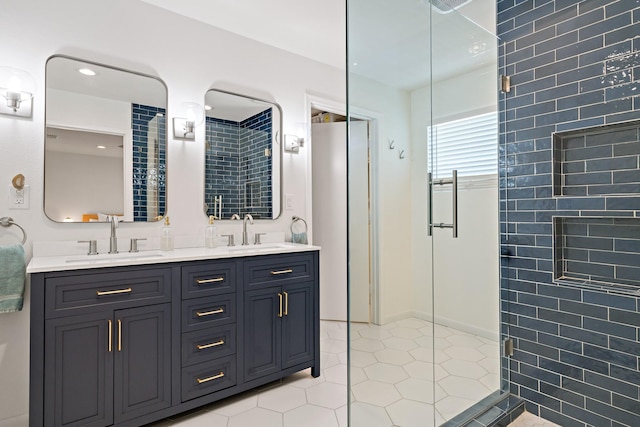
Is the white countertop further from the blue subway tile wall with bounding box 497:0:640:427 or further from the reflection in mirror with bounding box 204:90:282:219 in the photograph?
the blue subway tile wall with bounding box 497:0:640:427

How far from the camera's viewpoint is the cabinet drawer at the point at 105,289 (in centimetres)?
154

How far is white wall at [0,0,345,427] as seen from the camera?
6.04 ft

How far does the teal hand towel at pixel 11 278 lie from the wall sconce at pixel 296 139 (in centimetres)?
195

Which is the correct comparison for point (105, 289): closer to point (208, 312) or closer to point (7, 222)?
point (208, 312)

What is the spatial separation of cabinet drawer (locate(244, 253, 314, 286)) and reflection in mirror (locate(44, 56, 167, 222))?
2.51ft

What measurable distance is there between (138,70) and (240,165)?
3.09 feet

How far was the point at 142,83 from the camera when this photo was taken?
7.43 feet

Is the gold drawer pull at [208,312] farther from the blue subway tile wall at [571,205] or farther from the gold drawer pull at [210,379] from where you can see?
the blue subway tile wall at [571,205]

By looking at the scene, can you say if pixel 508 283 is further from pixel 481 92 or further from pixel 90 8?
pixel 90 8

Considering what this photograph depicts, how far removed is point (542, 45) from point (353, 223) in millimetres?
1547

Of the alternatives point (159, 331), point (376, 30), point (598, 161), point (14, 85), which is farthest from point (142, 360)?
point (598, 161)

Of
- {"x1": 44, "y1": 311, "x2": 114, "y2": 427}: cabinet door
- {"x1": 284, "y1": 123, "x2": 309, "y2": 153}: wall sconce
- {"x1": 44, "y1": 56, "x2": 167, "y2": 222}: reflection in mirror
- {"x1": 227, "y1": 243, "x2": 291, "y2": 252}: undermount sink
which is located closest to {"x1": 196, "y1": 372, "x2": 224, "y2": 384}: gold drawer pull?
{"x1": 44, "y1": 311, "x2": 114, "y2": 427}: cabinet door

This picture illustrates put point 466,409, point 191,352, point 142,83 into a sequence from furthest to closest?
point 142,83 < point 191,352 < point 466,409

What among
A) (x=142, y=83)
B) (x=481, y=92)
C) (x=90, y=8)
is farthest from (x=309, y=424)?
(x=90, y=8)
